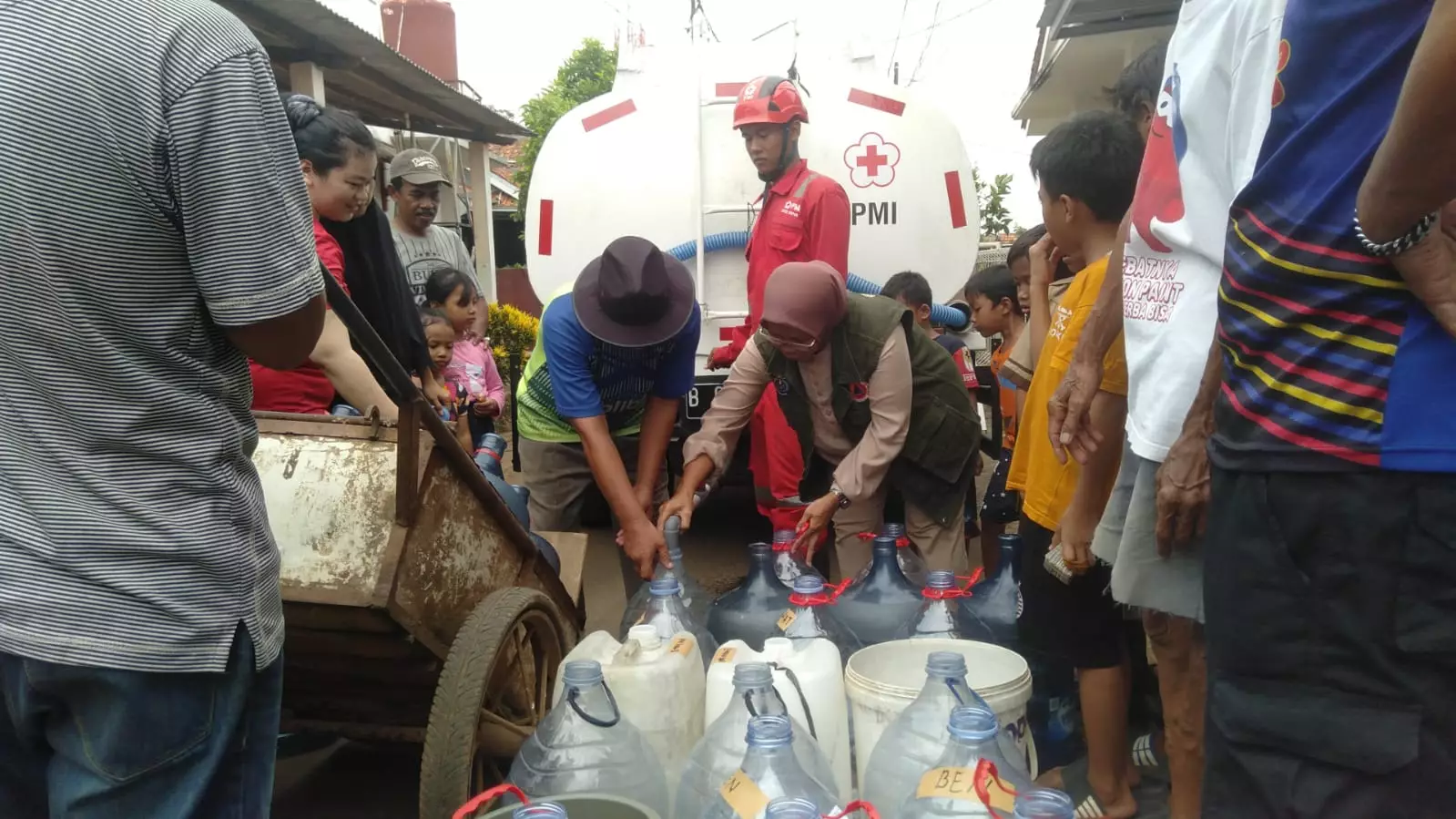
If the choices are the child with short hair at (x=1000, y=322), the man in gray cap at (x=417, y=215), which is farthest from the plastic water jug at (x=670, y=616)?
the man in gray cap at (x=417, y=215)

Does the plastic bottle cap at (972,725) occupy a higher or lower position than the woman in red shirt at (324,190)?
lower

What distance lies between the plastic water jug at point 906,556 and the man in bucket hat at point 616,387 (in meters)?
0.62

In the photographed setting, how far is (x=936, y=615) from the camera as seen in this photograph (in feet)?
7.38

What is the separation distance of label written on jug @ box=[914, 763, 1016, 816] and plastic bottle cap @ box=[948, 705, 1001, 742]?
0.04 m

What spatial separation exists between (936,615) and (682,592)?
0.67 meters

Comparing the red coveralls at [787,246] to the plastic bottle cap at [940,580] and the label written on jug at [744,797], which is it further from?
the label written on jug at [744,797]

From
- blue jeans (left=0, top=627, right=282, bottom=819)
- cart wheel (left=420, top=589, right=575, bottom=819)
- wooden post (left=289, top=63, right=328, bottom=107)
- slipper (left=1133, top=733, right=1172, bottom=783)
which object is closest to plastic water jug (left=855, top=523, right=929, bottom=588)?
slipper (left=1133, top=733, right=1172, bottom=783)

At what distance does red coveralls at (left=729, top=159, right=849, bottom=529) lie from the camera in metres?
3.93

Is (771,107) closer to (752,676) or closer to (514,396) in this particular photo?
(514,396)

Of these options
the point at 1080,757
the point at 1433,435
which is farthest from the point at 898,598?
the point at 1433,435

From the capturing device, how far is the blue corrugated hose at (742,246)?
4797mm

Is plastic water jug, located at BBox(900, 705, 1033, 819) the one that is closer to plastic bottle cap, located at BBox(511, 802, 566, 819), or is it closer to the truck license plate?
plastic bottle cap, located at BBox(511, 802, 566, 819)

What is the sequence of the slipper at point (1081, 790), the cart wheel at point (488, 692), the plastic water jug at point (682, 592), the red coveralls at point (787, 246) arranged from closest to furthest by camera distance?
the cart wheel at point (488, 692) → the slipper at point (1081, 790) → the plastic water jug at point (682, 592) → the red coveralls at point (787, 246)

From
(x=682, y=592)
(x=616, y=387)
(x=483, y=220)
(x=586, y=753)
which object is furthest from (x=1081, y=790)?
(x=483, y=220)
